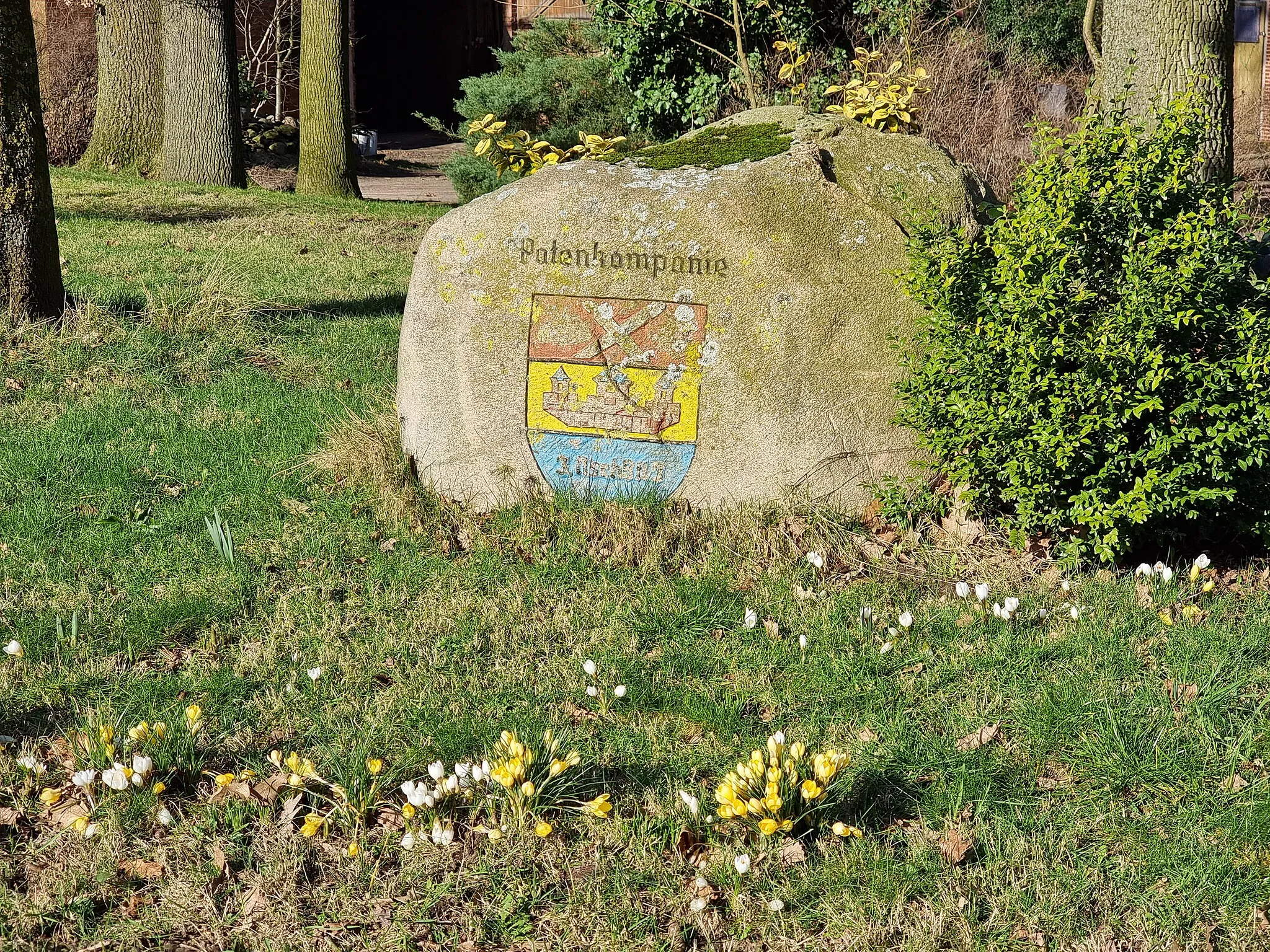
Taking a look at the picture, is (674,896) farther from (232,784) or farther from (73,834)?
(73,834)

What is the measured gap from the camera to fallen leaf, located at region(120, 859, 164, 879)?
9.59ft

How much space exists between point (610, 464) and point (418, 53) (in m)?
24.5

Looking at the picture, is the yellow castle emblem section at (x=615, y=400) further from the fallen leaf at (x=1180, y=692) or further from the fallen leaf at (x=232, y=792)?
the fallen leaf at (x=232, y=792)

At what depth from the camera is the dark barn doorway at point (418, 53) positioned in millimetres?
26266

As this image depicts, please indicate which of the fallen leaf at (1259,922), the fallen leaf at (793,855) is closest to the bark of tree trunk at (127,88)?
the fallen leaf at (793,855)

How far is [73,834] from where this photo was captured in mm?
3037

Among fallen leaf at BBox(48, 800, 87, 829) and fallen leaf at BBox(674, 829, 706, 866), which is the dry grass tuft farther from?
fallen leaf at BBox(48, 800, 87, 829)

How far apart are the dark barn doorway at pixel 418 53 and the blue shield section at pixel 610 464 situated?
22.4 m

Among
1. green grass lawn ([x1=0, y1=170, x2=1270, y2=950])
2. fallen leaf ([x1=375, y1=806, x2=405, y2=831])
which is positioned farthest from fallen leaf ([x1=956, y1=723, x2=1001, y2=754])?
fallen leaf ([x1=375, y1=806, x2=405, y2=831])

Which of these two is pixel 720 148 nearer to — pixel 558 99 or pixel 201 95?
pixel 558 99

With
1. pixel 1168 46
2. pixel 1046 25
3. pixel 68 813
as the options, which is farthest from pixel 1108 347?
pixel 1046 25

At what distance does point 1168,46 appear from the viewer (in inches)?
267

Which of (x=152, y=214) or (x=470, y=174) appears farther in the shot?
(x=470, y=174)

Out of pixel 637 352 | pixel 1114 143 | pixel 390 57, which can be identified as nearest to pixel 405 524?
pixel 637 352
